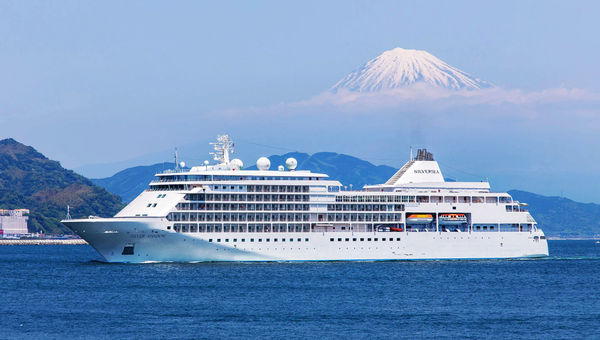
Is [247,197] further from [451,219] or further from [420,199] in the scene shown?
[451,219]

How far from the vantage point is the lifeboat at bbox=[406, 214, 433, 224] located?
265ft

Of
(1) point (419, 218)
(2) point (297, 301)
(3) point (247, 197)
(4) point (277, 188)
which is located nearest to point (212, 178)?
(3) point (247, 197)

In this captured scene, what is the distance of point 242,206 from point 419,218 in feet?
53.8

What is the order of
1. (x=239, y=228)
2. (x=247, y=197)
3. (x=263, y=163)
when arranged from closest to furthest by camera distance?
(x=239, y=228) < (x=247, y=197) < (x=263, y=163)

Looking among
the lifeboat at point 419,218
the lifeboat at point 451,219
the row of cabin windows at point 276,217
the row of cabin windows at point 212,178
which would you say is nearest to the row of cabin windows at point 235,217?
the row of cabin windows at point 276,217

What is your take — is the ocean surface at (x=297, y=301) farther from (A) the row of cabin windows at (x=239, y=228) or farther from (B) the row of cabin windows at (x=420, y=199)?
(B) the row of cabin windows at (x=420, y=199)

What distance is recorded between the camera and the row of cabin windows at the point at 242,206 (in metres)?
71.9

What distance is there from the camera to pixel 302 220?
75875 mm

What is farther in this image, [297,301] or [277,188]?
[277,188]

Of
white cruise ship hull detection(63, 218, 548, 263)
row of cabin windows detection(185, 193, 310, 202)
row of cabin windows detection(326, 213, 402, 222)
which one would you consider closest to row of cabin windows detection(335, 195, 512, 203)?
row of cabin windows detection(326, 213, 402, 222)

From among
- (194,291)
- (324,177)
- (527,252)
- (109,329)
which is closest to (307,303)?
(194,291)

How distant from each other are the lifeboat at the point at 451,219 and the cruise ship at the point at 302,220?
3.4 inches

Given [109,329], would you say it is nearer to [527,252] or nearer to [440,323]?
[440,323]

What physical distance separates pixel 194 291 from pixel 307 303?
7.92m
